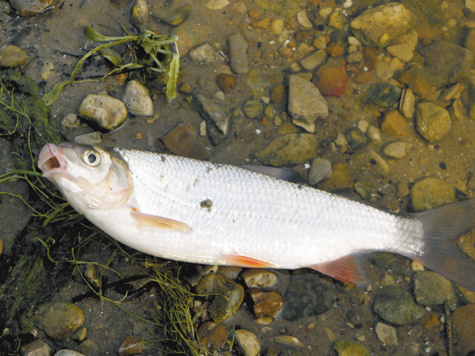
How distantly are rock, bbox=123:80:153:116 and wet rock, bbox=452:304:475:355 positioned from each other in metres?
3.59

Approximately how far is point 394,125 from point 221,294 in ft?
8.31

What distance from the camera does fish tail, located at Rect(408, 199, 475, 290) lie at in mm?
3133

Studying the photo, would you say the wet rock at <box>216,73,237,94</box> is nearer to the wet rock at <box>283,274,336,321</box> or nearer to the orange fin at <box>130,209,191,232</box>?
the orange fin at <box>130,209,191,232</box>

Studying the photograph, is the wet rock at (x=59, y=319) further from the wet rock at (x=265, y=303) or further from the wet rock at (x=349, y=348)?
the wet rock at (x=349, y=348)

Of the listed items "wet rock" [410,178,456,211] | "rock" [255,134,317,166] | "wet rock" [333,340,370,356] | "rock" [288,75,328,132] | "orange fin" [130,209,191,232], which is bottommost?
"wet rock" [333,340,370,356]

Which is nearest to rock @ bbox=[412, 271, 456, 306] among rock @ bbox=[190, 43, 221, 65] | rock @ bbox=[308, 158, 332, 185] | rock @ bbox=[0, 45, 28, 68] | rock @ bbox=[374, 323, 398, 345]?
rock @ bbox=[374, 323, 398, 345]

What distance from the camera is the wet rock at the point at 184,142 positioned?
3.45 m

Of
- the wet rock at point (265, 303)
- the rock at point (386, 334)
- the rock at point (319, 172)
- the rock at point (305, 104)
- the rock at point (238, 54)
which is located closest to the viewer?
the wet rock at point (265, 303)

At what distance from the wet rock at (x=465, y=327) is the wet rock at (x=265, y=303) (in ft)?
5.62

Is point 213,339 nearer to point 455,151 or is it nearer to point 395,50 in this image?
point 455,151

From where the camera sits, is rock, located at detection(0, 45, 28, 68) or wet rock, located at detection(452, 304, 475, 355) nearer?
wet rock, located at detection(452, 304, 475, 355)

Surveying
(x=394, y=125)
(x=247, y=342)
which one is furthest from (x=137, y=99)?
(x=394, y=125)

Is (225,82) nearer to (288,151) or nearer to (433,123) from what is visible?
(288,151)

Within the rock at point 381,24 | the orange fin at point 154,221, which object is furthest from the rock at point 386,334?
the rock at point 381,24
